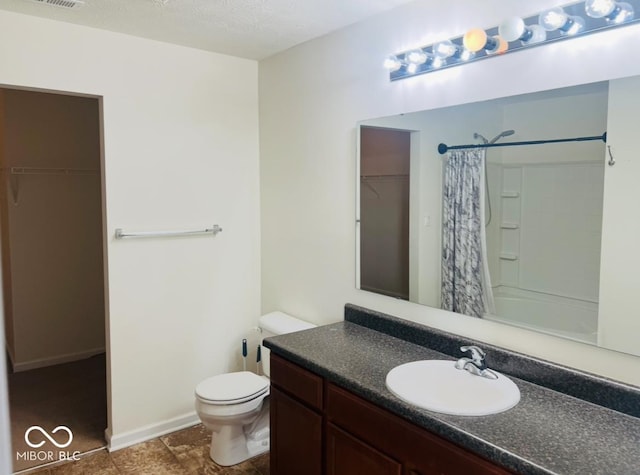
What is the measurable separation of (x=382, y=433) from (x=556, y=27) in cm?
152

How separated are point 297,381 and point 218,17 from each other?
1.82 meters

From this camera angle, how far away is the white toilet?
254 cm

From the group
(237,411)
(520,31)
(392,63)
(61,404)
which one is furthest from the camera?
(61,404)

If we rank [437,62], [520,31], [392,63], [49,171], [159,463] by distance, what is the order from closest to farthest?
[520,31]
[437,62]
[392,63]
[159,463]
[49,171]

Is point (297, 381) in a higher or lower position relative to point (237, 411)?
higher

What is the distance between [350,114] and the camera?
100 inches

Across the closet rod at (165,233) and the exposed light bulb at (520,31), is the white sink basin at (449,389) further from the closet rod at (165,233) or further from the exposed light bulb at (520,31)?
the closet rod at (165,233)

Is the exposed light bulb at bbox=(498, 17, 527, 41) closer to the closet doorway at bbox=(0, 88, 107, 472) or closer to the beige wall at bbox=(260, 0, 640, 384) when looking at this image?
the beige wall at bbox=(260, 0, 640, 384)

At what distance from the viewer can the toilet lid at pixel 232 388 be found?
254 cm

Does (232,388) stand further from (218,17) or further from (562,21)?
(562,21)

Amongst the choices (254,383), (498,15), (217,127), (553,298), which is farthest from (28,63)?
(553,298)

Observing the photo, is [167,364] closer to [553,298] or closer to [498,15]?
[553,298]

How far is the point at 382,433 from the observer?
1.68m

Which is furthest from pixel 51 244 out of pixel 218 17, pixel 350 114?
pixel 350 114
